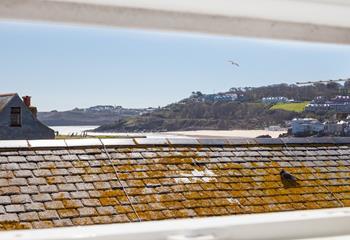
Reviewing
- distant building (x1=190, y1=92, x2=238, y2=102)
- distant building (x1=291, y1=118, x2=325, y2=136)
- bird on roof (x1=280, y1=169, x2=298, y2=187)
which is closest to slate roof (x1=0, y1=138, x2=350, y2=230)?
bird on roof (x1=280, y1=169, x2=298, y2=187)

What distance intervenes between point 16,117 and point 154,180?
5.30 m

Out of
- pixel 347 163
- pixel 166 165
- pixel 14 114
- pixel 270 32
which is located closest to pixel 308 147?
pixel 347 163

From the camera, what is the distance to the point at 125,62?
1230cm

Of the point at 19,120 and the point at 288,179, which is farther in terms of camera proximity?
the point at 19,120

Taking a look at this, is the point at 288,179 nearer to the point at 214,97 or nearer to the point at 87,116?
the point at 214,97

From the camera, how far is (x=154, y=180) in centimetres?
582

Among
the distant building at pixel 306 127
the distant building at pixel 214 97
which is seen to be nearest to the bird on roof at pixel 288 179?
the distant building at pixel 306 127

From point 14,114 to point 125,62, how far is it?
308 centimetres

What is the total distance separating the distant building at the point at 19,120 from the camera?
10016 mm

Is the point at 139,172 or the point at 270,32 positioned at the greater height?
the point at 270,32

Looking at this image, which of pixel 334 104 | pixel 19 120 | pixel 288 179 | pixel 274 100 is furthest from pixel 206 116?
pixel 19 120

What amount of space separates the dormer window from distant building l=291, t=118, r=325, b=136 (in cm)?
530

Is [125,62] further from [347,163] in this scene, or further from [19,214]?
[19,214]

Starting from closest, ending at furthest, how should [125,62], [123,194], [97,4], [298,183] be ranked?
[97,4] → [123,194] → [298,183] → [125,62]
